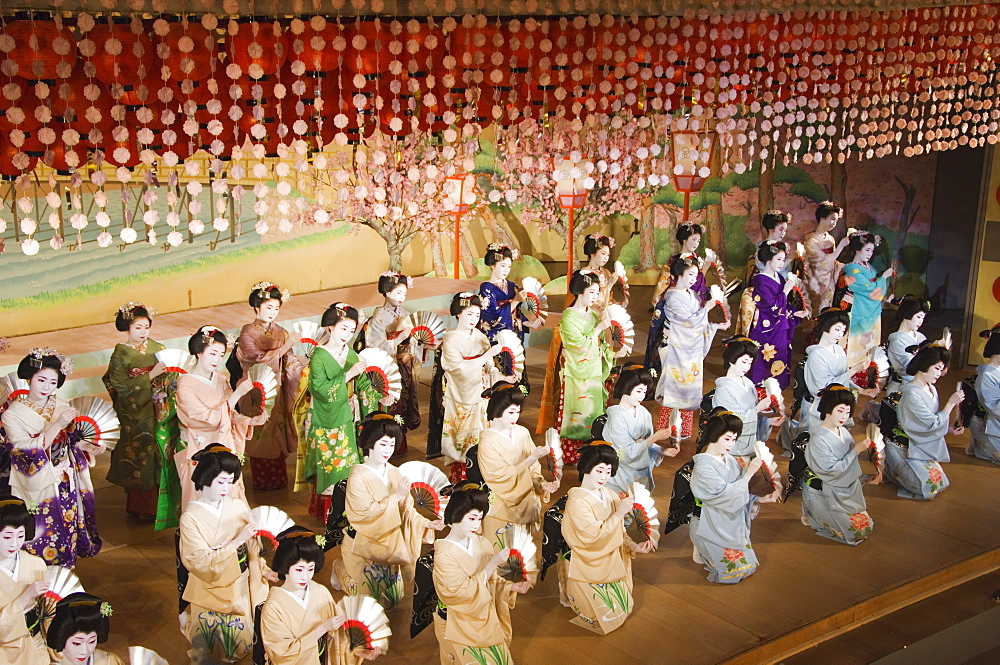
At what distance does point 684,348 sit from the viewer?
8.84 metres

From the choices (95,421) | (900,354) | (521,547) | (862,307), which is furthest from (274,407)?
(862,307)

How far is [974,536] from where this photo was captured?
7.47 m

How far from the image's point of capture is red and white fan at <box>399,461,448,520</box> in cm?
624

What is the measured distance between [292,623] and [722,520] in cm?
287

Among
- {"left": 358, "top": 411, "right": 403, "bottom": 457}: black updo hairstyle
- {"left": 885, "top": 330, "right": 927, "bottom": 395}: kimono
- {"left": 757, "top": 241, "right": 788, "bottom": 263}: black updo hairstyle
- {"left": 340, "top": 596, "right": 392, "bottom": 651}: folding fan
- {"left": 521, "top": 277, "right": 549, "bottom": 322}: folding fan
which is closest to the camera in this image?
{"left": 340, "top": 596, "right": 392, "bottom": 651}: folding fan

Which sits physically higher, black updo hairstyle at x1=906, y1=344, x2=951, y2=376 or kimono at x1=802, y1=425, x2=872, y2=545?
black updo hairstyle at x1=906, y1=344, x2=951, y2=376

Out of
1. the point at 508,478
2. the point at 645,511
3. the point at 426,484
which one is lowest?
the point at 645,511

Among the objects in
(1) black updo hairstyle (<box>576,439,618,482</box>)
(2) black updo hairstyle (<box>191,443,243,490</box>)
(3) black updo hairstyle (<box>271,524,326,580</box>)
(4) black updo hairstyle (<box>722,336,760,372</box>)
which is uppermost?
(4) black updo hairstyle (<box>722,336,760,372</box>)

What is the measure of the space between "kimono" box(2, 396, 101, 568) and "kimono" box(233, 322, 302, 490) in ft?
4.71

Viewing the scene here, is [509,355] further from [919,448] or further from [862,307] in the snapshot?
[862,307]

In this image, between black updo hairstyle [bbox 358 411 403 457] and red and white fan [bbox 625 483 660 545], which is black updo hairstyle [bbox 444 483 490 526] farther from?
red and white fan [bbox 625 483 660 545]

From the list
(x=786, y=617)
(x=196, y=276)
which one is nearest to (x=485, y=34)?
(x=786, y=617)

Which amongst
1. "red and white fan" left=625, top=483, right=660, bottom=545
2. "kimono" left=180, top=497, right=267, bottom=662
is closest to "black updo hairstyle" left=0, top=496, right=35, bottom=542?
"kimono" left=180, top=497, right=267, bottom=662

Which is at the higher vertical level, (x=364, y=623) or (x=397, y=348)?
A: (x=397, y=348)
